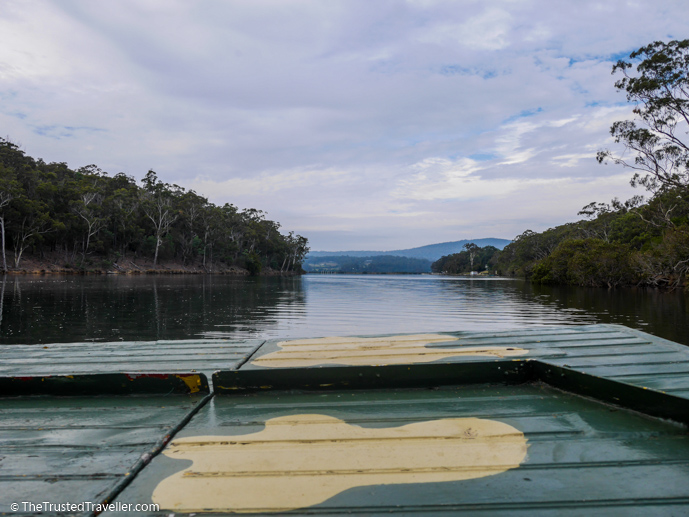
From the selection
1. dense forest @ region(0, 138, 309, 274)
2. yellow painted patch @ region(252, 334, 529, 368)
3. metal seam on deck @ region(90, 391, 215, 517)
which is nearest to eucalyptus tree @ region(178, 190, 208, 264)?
dense forest @ region(0, 138, 309, 274)

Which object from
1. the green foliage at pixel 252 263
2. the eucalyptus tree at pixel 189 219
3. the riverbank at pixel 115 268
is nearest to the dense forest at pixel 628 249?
the green foliage at pixel 252 263

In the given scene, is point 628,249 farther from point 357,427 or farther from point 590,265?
point 357,427

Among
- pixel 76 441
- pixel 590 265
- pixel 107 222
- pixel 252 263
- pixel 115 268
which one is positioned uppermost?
pixel 107 222

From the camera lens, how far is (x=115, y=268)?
172ft

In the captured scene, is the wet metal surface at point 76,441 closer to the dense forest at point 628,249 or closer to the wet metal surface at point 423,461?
the wet metal surface at point 423,461

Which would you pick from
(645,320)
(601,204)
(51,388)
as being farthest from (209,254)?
(51,388)

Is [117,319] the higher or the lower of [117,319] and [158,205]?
the lower

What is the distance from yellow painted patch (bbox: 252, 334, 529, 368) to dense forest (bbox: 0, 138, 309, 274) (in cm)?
4481

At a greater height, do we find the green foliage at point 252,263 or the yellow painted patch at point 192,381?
the green foliage at point 252,263

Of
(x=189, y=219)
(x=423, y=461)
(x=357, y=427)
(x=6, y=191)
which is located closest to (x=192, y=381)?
(x=357, y=427)

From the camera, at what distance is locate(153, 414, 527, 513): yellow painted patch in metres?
1.42

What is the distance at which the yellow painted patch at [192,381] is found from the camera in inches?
100

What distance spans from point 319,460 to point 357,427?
0.36 m

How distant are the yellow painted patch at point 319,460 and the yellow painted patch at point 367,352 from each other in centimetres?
69
